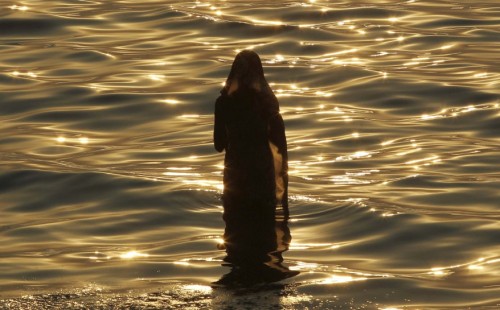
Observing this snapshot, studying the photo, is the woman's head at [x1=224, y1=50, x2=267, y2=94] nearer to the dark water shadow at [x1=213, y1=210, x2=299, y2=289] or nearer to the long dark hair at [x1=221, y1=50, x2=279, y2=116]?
the long dark hair at [x1=221, y1=50, x2=279, y2=116]

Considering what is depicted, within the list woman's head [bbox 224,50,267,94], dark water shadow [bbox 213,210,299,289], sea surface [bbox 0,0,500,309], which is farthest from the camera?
woman's head [bbox 224,50,267,94]

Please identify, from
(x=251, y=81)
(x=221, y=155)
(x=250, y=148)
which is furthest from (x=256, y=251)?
(x=221, y=155)

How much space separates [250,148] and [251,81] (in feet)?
2.00

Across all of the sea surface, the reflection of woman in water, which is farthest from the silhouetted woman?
the sea surface

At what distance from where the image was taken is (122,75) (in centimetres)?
2239

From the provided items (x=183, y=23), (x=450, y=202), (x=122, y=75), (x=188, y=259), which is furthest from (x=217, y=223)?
(x=183, y=23)

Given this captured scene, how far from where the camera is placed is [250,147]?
47.2 feet

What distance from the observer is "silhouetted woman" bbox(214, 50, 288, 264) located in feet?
46.7

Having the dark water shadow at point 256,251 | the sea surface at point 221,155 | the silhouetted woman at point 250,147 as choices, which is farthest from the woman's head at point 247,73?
the sea surface at point 221,155

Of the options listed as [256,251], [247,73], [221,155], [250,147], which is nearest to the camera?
[256,251]

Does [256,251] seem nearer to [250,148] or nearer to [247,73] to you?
[250,148]

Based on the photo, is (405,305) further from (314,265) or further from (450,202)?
(450,202)

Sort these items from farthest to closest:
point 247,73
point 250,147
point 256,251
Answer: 1. point 250,147
2. point 247,73
3. point 256,251

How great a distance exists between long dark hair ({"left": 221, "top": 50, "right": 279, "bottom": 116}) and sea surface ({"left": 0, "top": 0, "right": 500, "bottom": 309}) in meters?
1.18
